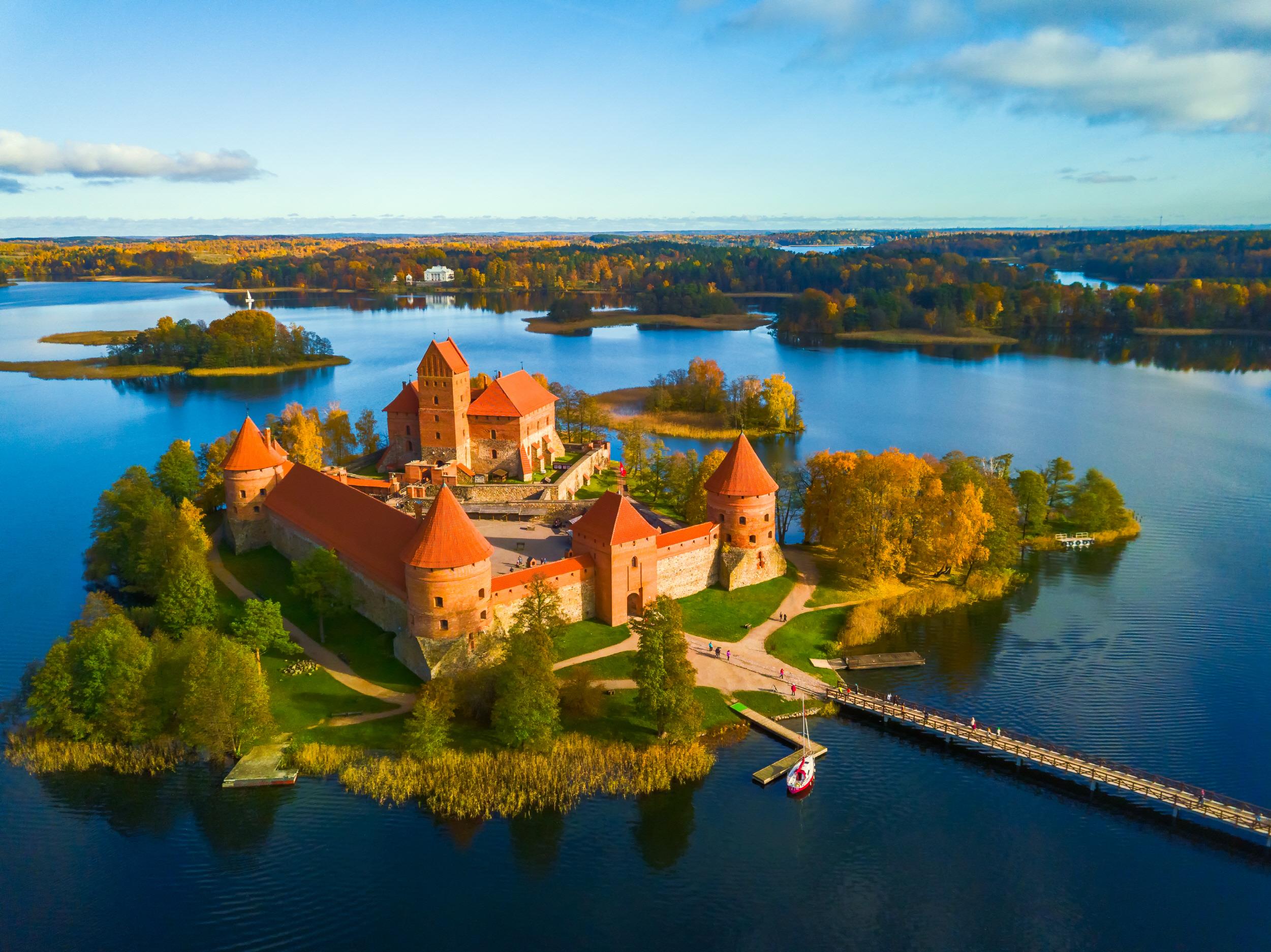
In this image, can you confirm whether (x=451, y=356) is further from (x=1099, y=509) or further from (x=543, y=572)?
(x=1099, y=509)

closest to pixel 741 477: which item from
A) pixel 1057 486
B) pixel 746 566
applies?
pixel 746 566

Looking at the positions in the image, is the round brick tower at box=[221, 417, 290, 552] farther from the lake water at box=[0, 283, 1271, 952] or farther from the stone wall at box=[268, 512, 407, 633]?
the lake water at box=[0, 283, 1271, 952]

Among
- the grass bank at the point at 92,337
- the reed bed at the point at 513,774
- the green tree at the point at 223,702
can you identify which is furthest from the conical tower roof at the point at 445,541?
the grass bank at the point at 92,337

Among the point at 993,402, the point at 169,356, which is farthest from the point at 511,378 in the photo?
the point at 169,356

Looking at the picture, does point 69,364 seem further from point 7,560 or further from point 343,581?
point 343,581

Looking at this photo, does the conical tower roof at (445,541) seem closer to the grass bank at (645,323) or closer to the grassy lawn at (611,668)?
the grassy lawn at (611,668)

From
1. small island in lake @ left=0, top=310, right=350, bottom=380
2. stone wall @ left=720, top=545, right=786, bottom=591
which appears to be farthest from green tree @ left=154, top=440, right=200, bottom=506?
small island in lake @ left=0, top=310, right=350, bottom=380
